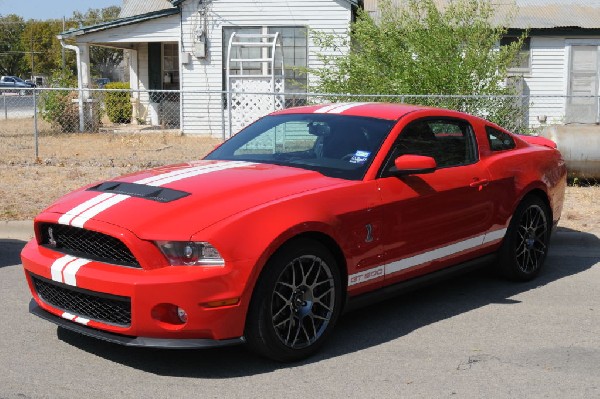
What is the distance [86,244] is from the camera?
15.7 ft

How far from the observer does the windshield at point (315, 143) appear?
5.62 m

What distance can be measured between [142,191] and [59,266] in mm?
669

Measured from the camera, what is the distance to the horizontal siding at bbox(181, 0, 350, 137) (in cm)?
Answer: 2047

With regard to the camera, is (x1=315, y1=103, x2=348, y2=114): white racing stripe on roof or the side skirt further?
(x1=315, y1=103, x2=348, y2=114): white racing stripe on roof

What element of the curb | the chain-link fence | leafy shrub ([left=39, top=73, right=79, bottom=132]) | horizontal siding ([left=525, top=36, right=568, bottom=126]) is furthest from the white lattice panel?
the curb

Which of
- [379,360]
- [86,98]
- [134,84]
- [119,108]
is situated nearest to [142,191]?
[379,360]

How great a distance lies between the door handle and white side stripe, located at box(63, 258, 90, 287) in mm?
2965

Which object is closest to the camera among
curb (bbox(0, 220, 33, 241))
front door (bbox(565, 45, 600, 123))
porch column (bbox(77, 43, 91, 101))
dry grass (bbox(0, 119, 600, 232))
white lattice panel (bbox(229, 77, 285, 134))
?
curb (bbox(0, 220, 33, 241))

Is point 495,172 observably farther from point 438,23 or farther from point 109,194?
point 438,23

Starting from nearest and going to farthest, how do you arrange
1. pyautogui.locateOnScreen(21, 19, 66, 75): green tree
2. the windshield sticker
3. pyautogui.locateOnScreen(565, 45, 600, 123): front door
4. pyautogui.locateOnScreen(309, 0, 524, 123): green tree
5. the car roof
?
1. the windshield sticker
2. the car roof
3. pyautogui.locateOnScreen(309, 0, 524, 123): green tree
4. pyautogui.locateOnScreen(565, 45, 600, 123): front door
5. pyautogui.locateOnScreen(21, 19, 66, 75): green tree

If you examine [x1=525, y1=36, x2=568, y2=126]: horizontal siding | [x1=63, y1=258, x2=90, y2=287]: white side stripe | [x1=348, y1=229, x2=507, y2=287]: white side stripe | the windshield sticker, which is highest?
[x1=525, y1=36, x2=568, y2=126]: horizontal siding

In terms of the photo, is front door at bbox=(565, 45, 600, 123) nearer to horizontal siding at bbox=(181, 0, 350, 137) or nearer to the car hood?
horizontal siding at bbox=(181, 0, 350, 137)

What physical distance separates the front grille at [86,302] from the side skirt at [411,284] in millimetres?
1462

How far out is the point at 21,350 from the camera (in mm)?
5102
